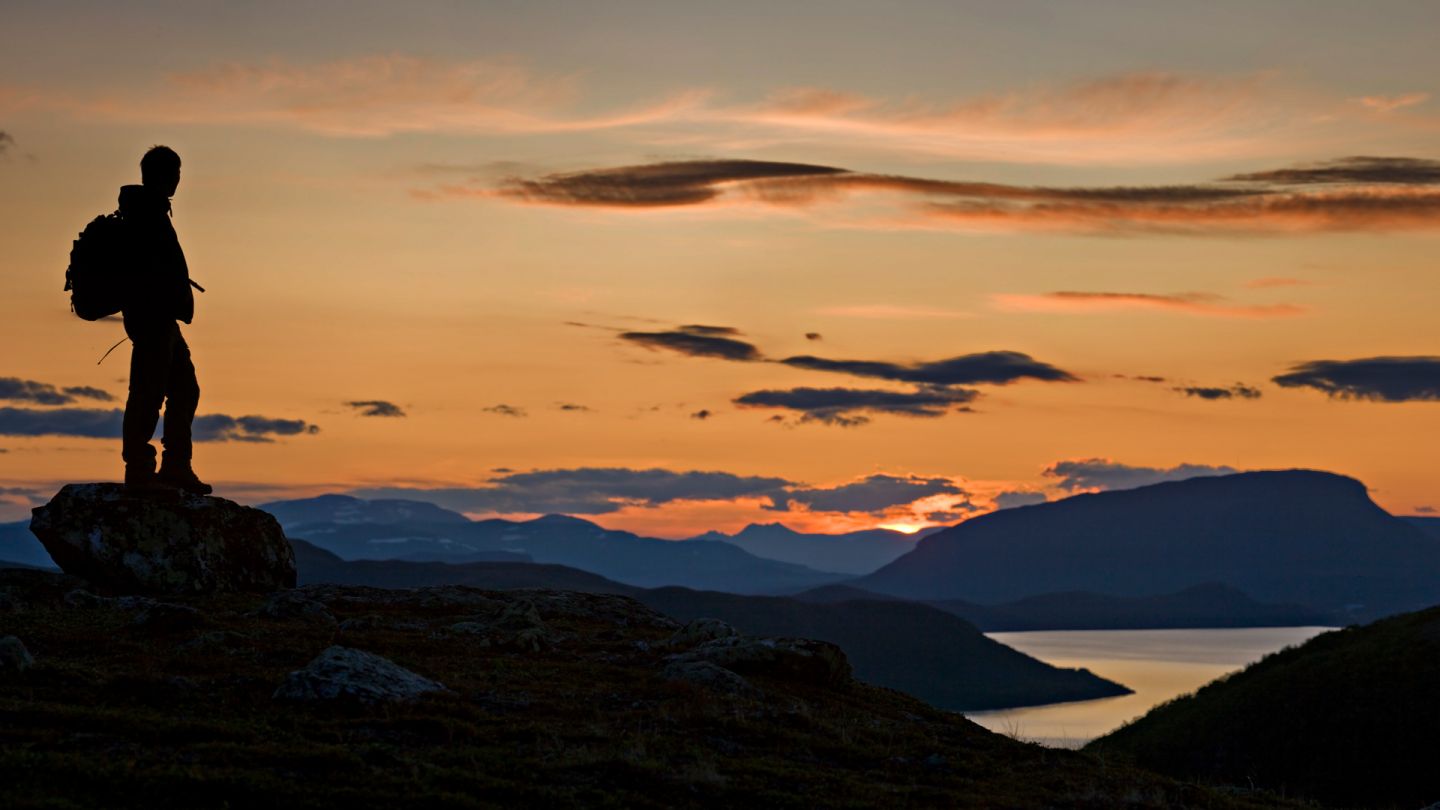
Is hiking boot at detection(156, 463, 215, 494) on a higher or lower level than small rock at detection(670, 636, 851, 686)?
higher

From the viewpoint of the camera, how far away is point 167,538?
28.3m

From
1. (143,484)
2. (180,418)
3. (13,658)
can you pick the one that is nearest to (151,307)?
(180,418)

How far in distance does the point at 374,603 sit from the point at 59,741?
15.0m

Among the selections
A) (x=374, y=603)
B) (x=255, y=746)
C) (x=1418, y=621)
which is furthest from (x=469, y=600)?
(x=1418, y=621)

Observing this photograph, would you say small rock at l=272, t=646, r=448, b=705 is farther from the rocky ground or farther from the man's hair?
the man's hair

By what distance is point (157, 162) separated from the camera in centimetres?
2806

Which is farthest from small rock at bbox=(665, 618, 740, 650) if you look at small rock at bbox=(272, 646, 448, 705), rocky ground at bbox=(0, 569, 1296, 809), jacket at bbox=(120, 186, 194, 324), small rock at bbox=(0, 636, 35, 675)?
jacket at bbox=(120, 186, 194, 324)

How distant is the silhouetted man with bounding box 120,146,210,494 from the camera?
28141mm

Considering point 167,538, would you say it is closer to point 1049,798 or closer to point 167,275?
point 167,275

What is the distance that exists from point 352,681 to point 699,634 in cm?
1011

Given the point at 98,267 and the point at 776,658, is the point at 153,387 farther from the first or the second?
the point at 776,658

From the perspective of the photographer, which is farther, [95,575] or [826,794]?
[95,575]

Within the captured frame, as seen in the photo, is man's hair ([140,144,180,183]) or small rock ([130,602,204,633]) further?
man's hair ([140,144,180,183])

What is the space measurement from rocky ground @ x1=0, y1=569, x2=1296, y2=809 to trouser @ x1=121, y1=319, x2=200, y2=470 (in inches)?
139
